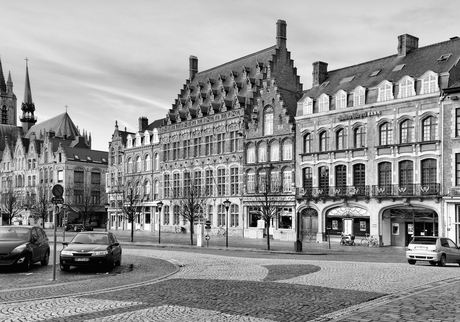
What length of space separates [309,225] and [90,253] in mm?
31784

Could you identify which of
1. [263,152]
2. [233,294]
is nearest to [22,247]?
[233,294]

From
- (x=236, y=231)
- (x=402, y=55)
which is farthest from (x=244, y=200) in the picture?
(x=402, y=55)

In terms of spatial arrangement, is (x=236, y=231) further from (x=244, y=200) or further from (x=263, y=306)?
(x=263, y=306)

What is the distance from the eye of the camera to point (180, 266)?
74.0 ft

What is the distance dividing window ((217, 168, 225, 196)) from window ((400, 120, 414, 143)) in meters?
22.2

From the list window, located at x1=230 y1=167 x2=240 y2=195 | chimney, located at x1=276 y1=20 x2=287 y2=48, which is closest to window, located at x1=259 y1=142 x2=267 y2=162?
window, located at x1=230 y1=167 x2=240 y2=195

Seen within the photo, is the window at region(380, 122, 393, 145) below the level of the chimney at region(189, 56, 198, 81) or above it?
below

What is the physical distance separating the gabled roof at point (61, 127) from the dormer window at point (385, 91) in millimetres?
76172

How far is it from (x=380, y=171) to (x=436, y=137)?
17.4ft

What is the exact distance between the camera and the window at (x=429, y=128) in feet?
131

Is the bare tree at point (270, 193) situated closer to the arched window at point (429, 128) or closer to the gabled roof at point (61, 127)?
the arched window at point (429, 128)

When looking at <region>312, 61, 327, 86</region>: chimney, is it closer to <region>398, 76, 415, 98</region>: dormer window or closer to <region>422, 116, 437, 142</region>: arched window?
<region>398, 76, 415, 98</region>: dormer window

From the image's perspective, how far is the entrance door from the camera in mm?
48250

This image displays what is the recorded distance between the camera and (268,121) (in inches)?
2127
